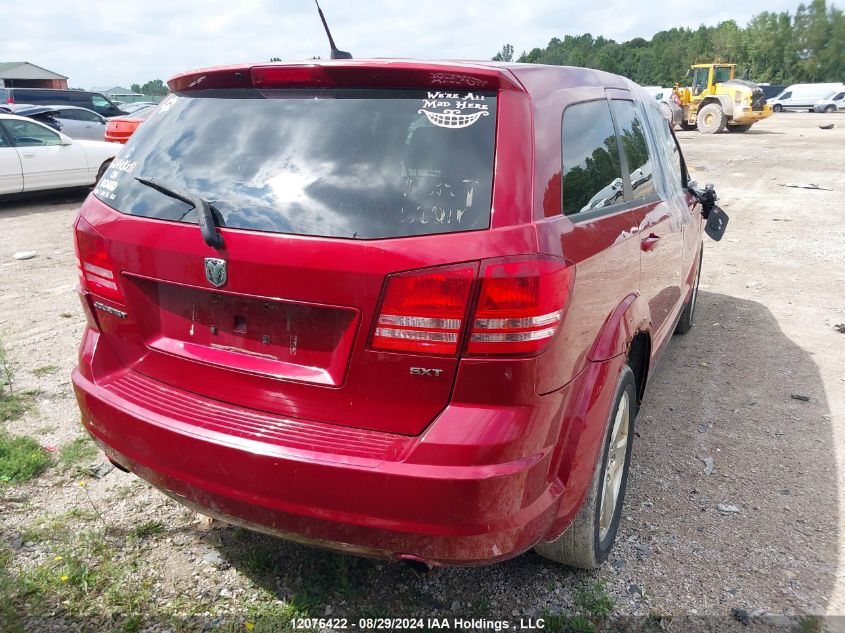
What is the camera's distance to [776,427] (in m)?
3.94

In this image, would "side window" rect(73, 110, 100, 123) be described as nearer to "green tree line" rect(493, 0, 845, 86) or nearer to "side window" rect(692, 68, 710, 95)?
"side window" rect(692, 68, 710, 95)

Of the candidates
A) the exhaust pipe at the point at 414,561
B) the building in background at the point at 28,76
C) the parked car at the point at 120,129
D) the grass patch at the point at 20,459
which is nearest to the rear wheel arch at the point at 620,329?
the exhaust pipe at the point at 414,561

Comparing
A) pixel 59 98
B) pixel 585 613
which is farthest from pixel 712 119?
pixel 585 613

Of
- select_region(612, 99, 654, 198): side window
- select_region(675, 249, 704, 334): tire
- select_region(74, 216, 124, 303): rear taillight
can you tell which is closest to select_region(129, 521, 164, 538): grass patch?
select_region(74, 216, 124, 303): rear taillight

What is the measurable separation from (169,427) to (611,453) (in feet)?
5.34

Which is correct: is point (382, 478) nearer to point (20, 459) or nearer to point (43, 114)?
point (20, 459)

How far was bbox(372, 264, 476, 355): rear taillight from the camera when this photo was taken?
1827 mm

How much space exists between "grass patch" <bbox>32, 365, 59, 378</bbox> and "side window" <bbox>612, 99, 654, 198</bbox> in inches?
148

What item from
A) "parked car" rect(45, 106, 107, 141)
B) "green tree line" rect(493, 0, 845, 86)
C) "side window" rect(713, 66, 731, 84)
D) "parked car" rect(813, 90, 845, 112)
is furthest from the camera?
"green tree line" rect(493, 0, 845, 86)

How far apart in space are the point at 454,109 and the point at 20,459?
2.76m

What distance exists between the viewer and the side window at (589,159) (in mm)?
2219

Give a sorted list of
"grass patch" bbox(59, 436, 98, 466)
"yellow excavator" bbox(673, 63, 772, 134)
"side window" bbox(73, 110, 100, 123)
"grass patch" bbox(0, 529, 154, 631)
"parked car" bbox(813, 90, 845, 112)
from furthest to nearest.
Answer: "parked car" bbox(813, 90, 845, 112), "yellow excavator" bbox(673, 63, 772, 134), "side window" bbox(73, 110, 100, 123), "grass patch" bbox(59, 436, 98, 466), "grass patch" bbox(0, 529, 154, 631)

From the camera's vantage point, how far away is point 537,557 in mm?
2730

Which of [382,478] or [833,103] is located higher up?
[382,478]
